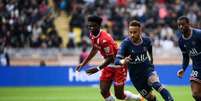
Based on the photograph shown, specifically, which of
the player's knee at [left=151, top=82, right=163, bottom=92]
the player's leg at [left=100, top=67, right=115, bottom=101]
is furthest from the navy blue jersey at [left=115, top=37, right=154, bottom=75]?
the player's leg at [left=100, top=67, right=115, bottom=101]

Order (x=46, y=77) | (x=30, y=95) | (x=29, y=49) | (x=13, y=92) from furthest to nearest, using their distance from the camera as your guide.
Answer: (x=29, y=49)
(x=46, y=77)
(x=13, y=92)
(x=30, y=95)

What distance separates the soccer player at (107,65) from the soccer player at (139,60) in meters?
0.81

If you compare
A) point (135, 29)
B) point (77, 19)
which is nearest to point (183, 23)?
point (135, 29)

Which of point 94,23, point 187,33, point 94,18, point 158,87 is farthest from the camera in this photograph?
point 94,23

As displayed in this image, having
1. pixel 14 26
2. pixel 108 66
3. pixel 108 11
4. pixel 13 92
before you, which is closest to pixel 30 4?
pixel 14 26

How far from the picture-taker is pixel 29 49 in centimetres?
3139

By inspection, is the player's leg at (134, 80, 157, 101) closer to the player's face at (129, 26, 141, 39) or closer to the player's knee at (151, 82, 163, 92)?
the player's knee at (151, 82, 163, 92)

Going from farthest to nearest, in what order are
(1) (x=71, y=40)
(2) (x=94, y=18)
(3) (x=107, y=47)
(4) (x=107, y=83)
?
1. (1) (x=71, y=40)
2. (4) (x=107, y=83)
3. (3) (x=107, y=47)
4. (2) (x=94, y=18)

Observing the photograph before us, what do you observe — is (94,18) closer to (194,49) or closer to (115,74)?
(115,74)

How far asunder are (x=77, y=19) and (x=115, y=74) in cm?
1749

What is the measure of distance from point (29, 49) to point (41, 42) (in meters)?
1.10

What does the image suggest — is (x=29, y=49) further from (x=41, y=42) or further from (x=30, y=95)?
(x=30, y=95)

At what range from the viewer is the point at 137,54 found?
14648 millimetres

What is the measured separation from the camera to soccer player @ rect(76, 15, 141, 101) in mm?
15461
